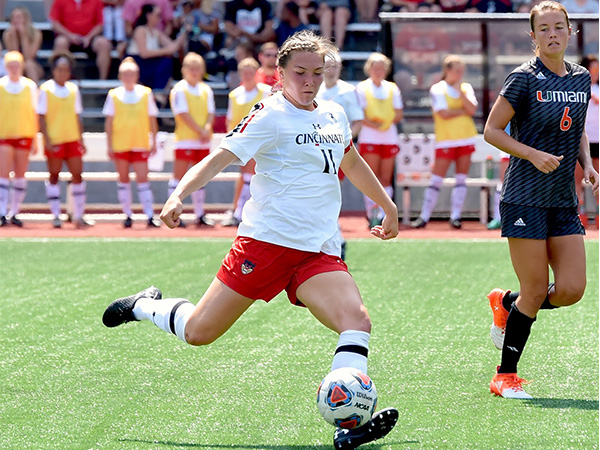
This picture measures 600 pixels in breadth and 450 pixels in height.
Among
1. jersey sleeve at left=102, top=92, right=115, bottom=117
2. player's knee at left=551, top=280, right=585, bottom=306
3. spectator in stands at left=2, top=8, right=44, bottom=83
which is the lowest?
player's knee at left=551, top=280, right=585, bottom=306

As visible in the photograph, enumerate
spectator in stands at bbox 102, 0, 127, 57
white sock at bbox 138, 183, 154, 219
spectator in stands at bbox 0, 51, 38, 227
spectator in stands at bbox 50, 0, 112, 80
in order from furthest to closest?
spectator in stands at bbox 102, 0, 127, 57
spectator in stands at bbox 50, 0, 112, 80
white sock at bbox 138, 183, 154, 219
spectator in stands at bbox 0, 51, 38, 227

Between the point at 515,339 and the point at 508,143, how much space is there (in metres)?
1.10

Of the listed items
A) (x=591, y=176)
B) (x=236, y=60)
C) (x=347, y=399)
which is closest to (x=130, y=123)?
(x=236, y=60)

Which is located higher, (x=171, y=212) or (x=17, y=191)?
(x=171, y=212)

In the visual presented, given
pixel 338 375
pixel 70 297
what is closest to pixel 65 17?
pixel 70 297

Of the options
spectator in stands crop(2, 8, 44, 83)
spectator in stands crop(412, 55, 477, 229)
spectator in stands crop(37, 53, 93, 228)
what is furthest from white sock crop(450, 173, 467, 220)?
spectator in stands crop(2, 8, 44, 83)

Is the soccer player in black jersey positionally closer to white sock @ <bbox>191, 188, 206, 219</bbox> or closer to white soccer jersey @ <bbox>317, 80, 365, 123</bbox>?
white soccer jersey @ <bbox>317, 80, 365, 123</bbox>

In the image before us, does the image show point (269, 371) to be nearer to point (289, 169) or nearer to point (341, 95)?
point (289, 169)

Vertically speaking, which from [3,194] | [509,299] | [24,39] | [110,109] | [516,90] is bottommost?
[3,194]

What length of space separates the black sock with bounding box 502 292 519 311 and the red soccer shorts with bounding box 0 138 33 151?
9986 millimetres

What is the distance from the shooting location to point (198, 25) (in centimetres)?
1972

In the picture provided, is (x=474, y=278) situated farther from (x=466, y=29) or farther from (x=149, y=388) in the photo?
(x=466, y=29)

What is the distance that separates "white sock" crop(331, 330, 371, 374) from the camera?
4605mm

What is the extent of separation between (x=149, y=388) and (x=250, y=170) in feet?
30.1
